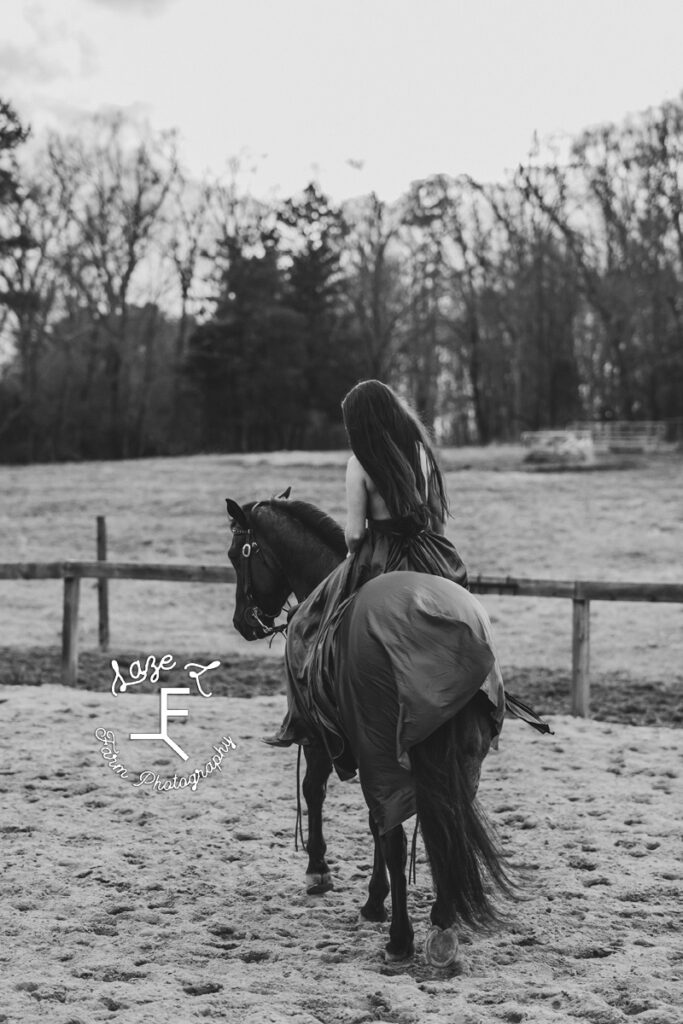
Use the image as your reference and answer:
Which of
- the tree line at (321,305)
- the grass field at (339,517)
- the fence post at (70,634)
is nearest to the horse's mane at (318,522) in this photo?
the fence post at (70,634)

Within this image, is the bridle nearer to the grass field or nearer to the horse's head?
the horse's head

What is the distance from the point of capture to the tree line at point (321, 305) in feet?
111

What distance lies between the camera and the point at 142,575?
8062 mm

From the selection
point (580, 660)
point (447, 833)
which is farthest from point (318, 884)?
point (580, 660)

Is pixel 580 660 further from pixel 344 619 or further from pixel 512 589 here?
pixel 344 619

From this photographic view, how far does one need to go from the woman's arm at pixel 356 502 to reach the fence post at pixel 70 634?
16.2 ft

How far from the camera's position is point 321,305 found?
38.6 metres

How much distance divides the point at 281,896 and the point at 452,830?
1061 mm

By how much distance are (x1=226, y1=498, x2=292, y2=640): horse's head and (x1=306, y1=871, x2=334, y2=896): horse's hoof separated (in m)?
0.94

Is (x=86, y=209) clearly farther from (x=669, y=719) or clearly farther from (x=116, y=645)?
(x=669, y=719)

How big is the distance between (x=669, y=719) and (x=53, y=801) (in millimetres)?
4245

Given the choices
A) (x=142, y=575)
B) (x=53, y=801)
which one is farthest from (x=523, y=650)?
(x=53, y=801)

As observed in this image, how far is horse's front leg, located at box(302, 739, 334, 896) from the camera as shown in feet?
13.2

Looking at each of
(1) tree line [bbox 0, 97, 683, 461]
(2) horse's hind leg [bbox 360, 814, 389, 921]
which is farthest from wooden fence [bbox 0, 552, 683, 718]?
(1) tree line [bbox 0, 97, 683, 461]
